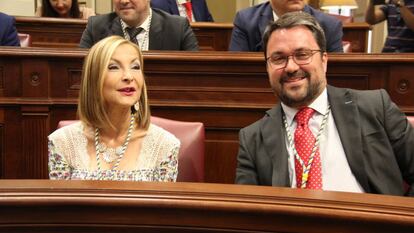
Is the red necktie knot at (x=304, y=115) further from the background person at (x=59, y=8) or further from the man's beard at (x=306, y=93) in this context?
the background person at (x=59, y=8)

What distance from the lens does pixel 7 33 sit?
346cm

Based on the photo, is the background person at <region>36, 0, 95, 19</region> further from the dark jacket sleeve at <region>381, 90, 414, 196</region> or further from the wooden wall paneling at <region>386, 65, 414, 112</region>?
the dark jacket sleeve at <region>381, 90, 414, 196</region>

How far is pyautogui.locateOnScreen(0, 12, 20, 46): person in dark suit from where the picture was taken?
3.44 metres

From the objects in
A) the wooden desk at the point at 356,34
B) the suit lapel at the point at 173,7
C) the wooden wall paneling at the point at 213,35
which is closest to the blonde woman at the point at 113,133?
the suit lapel at the point at 173,7

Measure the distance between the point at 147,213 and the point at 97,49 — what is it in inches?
46.3

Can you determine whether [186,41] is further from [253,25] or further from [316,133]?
[316,133]

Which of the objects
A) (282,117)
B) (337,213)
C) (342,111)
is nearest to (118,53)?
(282,117)

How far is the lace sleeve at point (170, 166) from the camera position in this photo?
6.45 feet

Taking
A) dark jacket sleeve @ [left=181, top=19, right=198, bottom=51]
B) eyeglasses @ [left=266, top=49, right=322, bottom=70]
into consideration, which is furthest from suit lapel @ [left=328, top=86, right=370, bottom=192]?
dark jacket sleeve @ [left=181, top=19, right=198, bottom=51]

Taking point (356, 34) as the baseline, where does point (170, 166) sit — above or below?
below

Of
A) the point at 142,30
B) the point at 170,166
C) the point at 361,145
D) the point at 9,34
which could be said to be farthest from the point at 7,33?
the point at 361,145

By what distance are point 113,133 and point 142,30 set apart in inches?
51.1

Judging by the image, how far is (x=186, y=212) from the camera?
933 mm

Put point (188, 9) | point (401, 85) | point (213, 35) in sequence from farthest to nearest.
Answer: point (188, 9)
point (213, 35)
point (401, 85)
